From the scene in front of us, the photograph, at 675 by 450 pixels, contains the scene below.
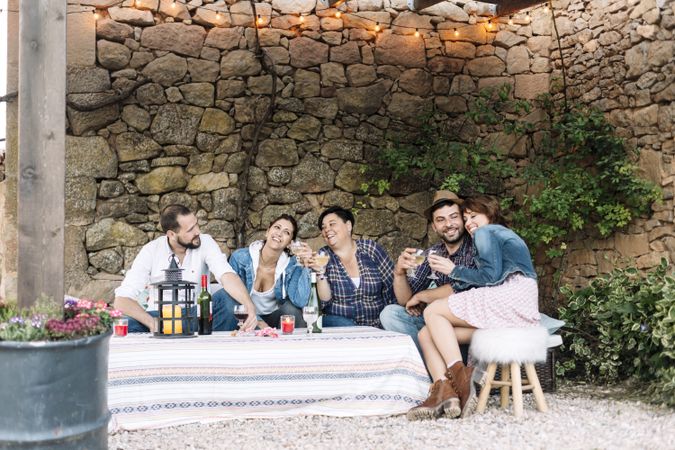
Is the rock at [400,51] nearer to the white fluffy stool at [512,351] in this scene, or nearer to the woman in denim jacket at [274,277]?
the woman in denim jacket at [274,277]

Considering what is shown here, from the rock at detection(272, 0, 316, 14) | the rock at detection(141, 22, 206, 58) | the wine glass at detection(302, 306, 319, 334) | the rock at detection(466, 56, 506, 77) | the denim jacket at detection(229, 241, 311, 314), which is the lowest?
the wine glass at detection(302, 306, 319, 334)

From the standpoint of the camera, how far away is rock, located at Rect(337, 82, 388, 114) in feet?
19.8

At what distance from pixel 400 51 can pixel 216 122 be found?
1.64 m

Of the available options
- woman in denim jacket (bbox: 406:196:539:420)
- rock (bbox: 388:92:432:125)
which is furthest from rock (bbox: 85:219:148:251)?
woman in denim jacket (bbox: 406:196:539:420)

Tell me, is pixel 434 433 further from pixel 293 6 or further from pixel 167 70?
pixel 293 6

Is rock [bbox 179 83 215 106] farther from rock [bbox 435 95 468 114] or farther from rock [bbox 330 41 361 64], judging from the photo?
rock [bbox 435 95 468 114]

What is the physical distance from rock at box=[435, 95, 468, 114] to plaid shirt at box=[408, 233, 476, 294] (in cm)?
240

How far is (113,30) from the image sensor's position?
5547mm

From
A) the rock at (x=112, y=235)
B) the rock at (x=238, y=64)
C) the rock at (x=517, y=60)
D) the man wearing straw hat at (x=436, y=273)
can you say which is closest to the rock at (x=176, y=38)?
the rock at (x=238, y=64)

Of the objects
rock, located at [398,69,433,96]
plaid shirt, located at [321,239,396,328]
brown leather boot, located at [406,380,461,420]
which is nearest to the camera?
brown leather boot, located at [406,380,461,420]

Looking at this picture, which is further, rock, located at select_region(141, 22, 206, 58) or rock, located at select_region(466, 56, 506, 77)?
rock, located at select_region(466, 56, 506, 77)

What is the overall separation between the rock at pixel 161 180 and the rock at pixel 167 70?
0.65m

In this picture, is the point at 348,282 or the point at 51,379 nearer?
the point at 51,379

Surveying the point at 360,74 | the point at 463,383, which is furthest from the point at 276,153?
the point at 463,383
